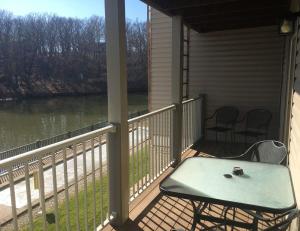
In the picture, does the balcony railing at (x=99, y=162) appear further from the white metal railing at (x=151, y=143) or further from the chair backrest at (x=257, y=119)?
the chair backrest at (x=257, y=119)

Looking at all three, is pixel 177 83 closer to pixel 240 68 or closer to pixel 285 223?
pixel 240 68

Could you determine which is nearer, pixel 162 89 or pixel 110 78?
pixel 110 78

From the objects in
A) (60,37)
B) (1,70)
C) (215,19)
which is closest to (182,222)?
(215,19)

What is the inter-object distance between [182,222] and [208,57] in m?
3.97

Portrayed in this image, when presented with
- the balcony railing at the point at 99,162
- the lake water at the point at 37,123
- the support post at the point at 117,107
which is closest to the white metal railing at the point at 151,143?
the balcony railing at the point at 99,162

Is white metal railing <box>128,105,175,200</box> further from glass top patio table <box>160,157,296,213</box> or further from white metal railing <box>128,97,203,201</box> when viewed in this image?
glass top patio table <box>160,157,296,213</box>

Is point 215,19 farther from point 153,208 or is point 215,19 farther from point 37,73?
point 37,73

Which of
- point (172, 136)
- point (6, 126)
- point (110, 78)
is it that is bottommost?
point (6, 126)

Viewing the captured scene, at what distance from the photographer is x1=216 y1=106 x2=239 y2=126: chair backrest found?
5430mm

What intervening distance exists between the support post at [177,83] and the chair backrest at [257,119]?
5.75ft

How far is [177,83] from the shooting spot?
4277 millimetres

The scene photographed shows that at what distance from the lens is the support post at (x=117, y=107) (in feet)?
7.87

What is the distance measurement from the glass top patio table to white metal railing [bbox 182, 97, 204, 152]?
8.32 feet

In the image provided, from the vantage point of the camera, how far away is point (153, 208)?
2.90 metres
